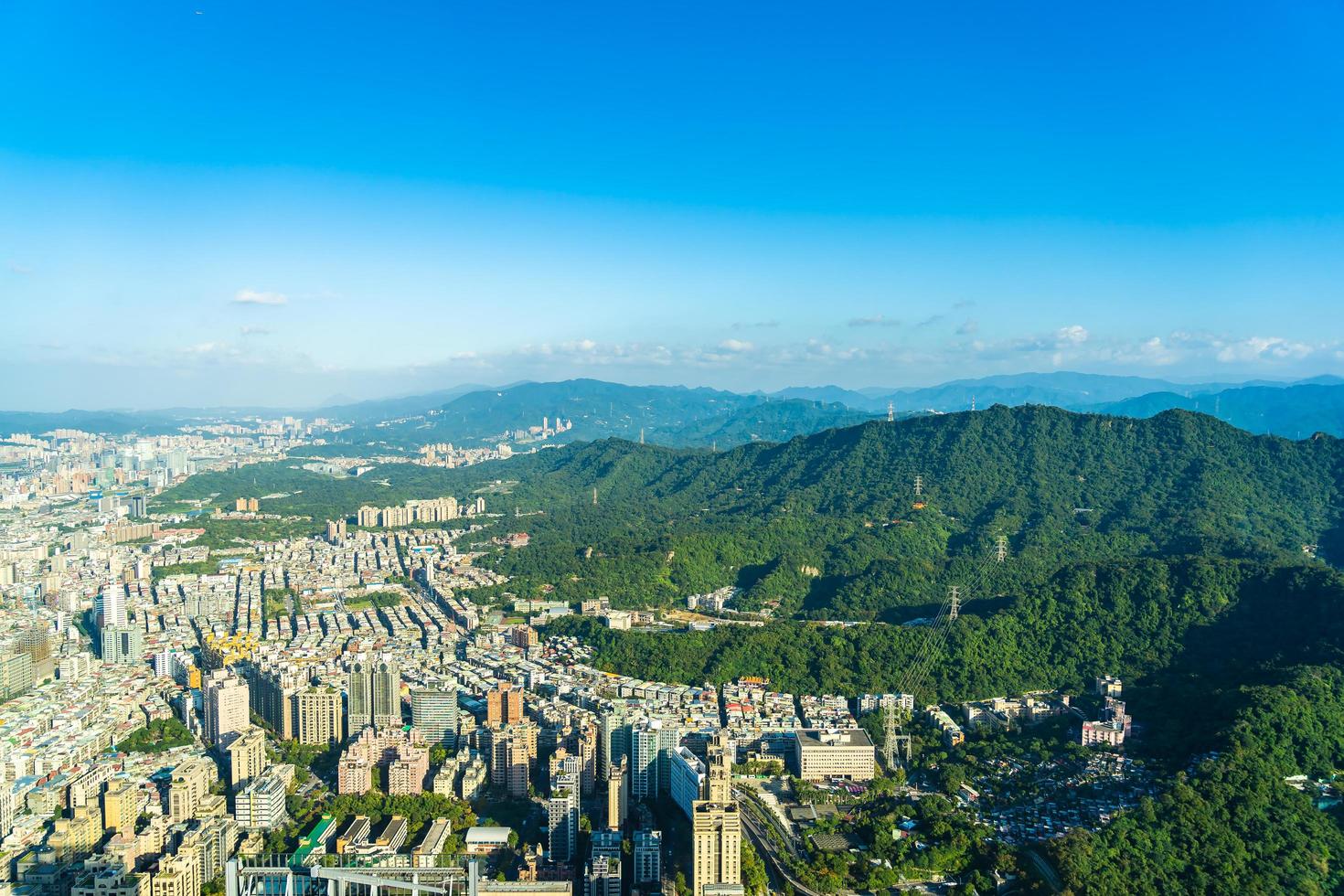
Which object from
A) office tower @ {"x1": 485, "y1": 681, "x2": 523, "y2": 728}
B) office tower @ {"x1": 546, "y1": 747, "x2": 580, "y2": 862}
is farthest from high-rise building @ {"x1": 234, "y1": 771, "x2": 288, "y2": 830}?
office tower @ {"x1": 485, "y1": 681, "x2": 523, "y2": 728}

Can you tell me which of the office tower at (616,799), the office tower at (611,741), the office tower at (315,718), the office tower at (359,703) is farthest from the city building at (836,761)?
the office tower at (315,718)

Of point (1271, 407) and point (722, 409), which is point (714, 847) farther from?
point (722, 409)

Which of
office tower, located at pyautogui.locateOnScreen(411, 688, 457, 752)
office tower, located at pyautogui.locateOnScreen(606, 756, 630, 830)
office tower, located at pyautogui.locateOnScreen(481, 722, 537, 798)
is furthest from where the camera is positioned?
office tower, located at pyautogui.locateOnScreen(411, 688, 457, 752)

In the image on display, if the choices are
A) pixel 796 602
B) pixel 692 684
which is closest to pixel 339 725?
pixel 692 684

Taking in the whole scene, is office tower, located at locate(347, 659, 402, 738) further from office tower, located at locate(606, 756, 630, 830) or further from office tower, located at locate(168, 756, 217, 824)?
office tower, located at locate(606, 756, 630, 830)

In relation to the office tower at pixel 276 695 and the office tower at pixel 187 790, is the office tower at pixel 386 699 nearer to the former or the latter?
the office tower at pixel 276 695

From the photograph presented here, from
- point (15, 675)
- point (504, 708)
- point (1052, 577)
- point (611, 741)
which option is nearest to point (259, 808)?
point (504, 708)
